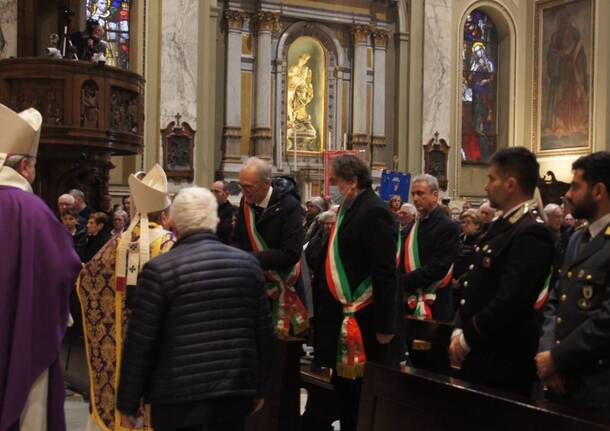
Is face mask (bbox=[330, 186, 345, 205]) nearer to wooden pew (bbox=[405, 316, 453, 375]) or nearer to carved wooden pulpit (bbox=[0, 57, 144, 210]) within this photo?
wooden pew (bbox=[405, 316, 453, 375])

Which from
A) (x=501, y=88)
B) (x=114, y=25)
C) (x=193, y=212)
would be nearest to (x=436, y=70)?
(x=501, y=88)

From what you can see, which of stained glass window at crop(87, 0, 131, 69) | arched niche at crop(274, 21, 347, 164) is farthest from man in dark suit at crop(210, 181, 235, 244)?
arched niche at crop(274, 21, 347, 164)

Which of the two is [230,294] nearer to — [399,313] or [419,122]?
[399,313]

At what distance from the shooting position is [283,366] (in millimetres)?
5004

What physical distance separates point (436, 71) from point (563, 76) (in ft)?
10.2

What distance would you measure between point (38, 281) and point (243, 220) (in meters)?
2.33

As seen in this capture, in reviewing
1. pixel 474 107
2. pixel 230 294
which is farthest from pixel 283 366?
pixel 474 107

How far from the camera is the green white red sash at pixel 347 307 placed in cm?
480

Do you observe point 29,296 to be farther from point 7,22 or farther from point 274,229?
point 7,22

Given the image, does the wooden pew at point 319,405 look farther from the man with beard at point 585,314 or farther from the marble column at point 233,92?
the marble column at point 233,92

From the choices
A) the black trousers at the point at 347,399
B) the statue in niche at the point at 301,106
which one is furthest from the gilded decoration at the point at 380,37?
the black trousers at the point at 347,399

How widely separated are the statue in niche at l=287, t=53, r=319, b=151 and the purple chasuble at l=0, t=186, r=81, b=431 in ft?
45.8

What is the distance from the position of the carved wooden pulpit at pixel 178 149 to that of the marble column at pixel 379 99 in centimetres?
417

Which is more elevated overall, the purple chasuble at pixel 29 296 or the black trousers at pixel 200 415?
the purple chasuble at pixel 29 296
